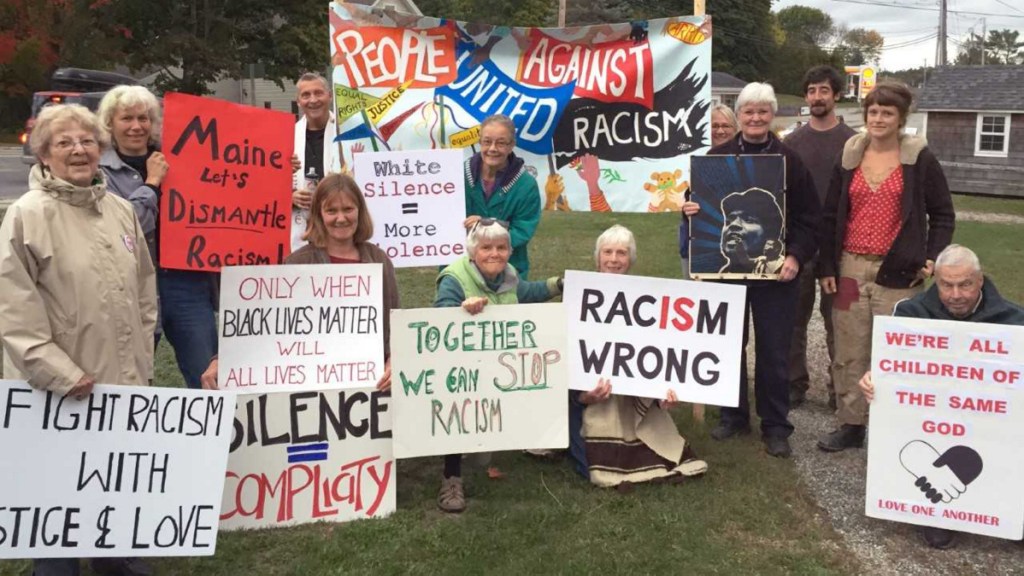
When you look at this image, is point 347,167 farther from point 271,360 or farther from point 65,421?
point 65,421

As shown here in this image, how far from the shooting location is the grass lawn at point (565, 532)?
12.5ft

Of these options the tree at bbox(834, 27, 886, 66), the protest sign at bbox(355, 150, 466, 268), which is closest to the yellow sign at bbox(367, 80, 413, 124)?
the protest sign at bbox(355, 150, 466, 268)

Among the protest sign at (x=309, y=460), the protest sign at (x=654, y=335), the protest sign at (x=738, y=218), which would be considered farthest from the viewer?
the protest sign at (x=738, y=218)

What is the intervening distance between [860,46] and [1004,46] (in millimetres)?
18349

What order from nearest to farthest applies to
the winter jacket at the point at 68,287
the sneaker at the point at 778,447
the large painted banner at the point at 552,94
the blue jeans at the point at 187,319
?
the winter jacket at the point at 68,287 → the blue jeans at the point at 187,319 → the sneaker at the point at 778,447 → the large painted banner at the point at 552,94

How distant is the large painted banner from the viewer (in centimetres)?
567

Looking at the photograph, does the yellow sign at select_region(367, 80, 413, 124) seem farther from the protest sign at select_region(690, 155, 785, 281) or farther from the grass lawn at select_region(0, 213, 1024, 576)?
the grass lawn at select_region(0, 213, 1024, 576)

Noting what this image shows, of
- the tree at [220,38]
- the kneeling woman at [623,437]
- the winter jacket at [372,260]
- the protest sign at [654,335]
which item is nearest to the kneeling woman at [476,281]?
the winter jacket at [372,260]

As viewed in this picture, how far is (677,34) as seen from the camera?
18.6 ft

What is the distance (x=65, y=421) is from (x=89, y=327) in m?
0.43

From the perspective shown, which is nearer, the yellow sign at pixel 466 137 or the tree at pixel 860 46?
the yellow sign at pixel 466 137

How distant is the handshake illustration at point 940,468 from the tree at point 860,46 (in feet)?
380

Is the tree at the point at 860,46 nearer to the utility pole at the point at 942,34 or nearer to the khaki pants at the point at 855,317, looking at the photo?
the utility pole at the point at 942,34

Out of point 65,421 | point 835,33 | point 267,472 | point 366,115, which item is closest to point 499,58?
point 366,115
